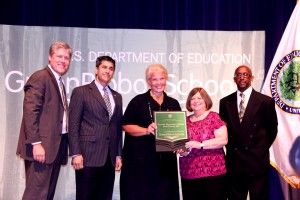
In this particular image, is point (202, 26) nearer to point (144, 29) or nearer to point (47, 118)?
point (144, 29)

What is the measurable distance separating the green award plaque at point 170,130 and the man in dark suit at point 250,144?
0.70m

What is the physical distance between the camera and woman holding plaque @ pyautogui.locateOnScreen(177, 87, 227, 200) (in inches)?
117

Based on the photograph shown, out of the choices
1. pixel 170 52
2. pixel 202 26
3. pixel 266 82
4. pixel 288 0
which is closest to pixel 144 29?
pixel 170 52

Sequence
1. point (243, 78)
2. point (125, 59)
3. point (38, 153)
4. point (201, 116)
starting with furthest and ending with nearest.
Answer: point (125, 59) → point (243, 78) → point (201, 116) → point (38, 153)

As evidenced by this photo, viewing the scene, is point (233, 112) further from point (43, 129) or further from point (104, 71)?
point (43, 129)

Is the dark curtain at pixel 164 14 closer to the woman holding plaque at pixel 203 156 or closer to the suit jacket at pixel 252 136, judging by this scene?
the suit jacket at pixel 252 136

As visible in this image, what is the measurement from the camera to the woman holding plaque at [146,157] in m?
3.09

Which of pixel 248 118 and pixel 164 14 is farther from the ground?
pixel 164 14

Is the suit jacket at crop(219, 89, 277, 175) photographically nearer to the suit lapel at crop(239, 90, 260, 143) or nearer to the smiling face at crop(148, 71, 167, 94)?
the suit lapel at crop(239, 90, 260, 143)

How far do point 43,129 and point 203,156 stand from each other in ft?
4.41

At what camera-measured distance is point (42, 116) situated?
2.77 m

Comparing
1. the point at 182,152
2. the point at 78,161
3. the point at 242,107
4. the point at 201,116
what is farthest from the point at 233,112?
the point at 78,161

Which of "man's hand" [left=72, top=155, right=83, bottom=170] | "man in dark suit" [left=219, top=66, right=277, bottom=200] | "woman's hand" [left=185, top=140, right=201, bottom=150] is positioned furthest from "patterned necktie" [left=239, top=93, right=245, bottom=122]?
"man's hand" [left=72, top=155, right=83, bottom=170]

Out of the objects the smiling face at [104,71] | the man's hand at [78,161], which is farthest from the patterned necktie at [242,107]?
the man's hand at [78,161]
